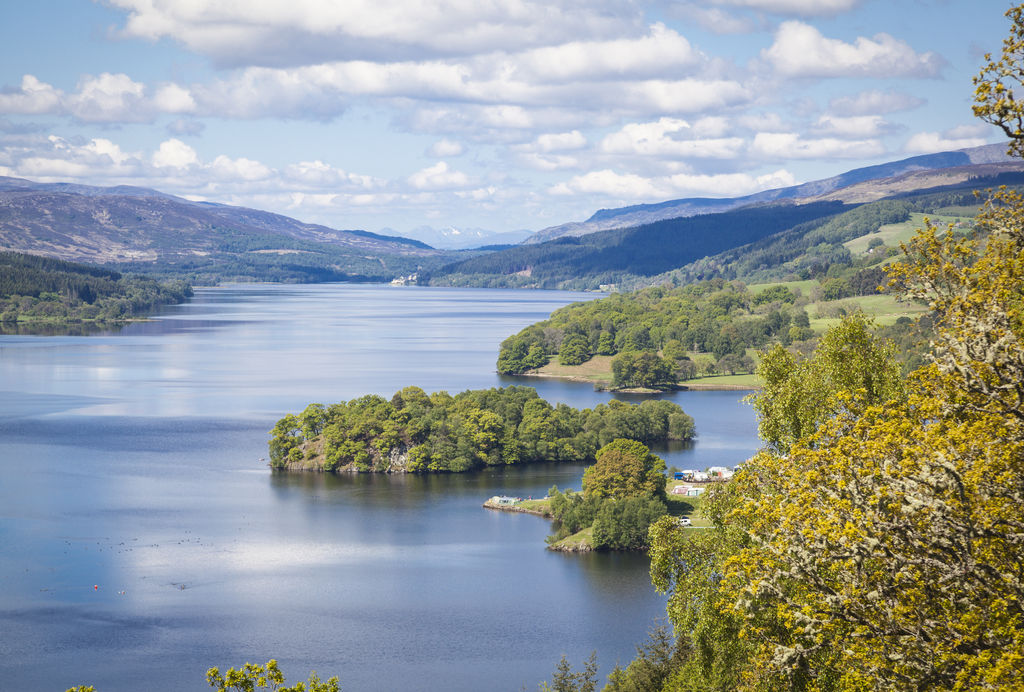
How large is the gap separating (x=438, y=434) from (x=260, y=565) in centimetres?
2705

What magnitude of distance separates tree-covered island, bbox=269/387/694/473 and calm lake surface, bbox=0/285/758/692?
110 inches

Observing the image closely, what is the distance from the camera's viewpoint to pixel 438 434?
78875 millimetres

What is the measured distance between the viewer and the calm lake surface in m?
40.6

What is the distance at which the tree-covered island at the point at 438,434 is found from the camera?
77.4 meters

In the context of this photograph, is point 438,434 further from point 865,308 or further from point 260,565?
point 865,308

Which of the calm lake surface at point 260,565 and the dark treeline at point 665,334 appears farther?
the dark treeline at point 665,334

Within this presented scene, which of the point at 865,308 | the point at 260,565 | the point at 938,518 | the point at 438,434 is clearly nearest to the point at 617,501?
the point at 260,565

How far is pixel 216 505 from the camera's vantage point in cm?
6431

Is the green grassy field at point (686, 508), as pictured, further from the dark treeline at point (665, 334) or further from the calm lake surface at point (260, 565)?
the dark treeline at point (665, 334)

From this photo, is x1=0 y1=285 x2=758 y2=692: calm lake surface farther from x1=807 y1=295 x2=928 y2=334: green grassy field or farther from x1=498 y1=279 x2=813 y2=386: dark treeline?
x1=807 y1=295 x2=928 y2=334: green grassy field

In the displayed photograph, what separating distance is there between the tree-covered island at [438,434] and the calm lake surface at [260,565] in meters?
2.80

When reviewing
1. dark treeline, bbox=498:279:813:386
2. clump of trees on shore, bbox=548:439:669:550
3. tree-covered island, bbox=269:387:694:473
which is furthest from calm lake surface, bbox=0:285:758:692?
dark treeline, bbox=498:279:813:386

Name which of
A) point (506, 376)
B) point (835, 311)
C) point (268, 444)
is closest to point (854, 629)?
point (268, 444)

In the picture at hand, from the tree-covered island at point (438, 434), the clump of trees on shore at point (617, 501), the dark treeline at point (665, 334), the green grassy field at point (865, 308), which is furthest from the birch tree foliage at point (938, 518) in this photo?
the green grassy field at point (865, 308)
